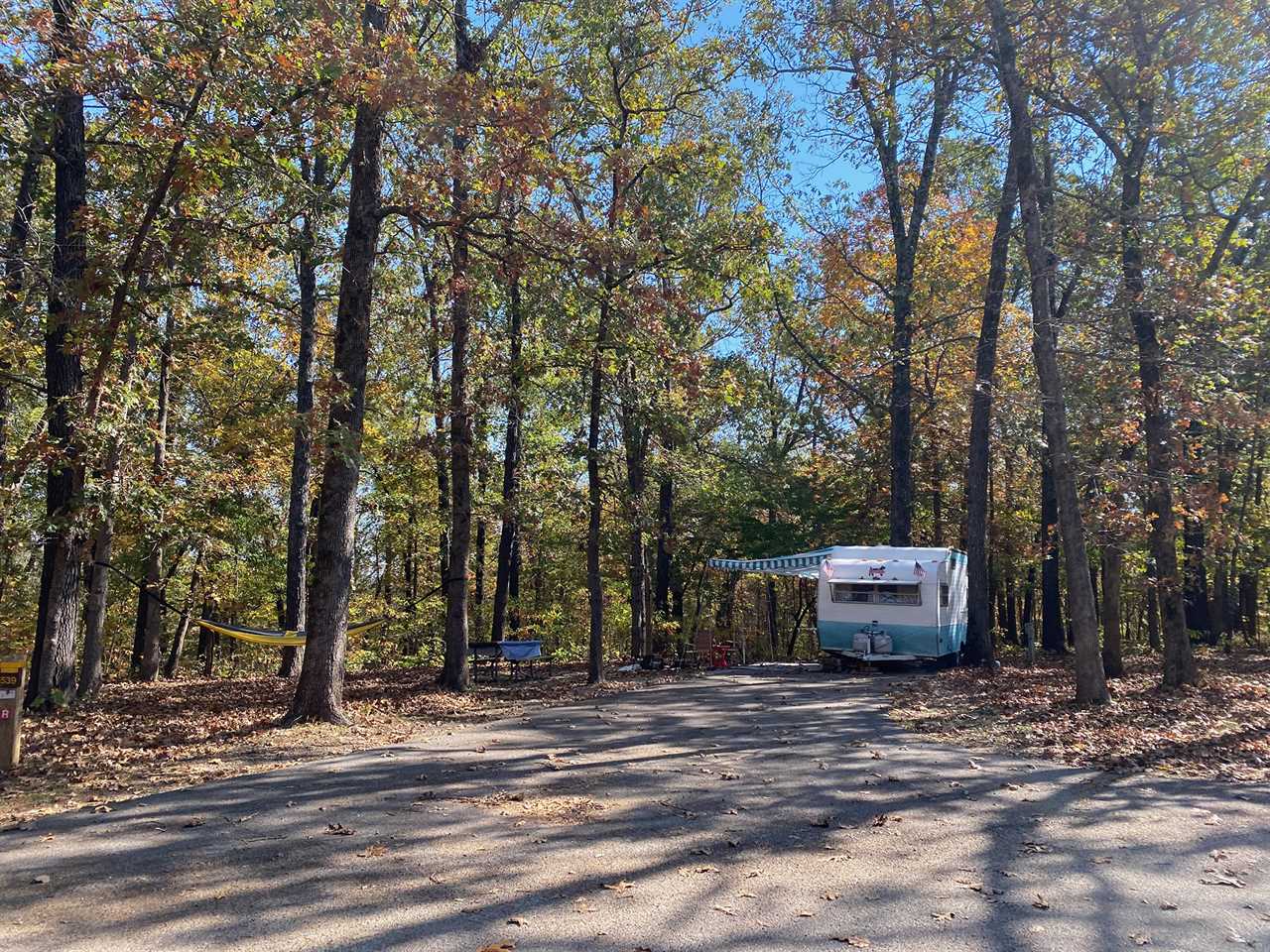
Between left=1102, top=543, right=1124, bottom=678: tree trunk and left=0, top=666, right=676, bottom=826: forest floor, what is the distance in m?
7.24

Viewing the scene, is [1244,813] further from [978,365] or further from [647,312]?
→ [978,365]

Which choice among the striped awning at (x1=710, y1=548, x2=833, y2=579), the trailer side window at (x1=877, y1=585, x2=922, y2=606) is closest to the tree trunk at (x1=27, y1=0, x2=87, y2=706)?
the striped awning at (x1=710, y1=548, x2=833, y2=579)

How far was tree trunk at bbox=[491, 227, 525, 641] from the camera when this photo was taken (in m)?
11.7

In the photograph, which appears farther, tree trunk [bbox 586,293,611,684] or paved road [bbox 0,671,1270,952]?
tree trunk [bbox 586,293,611,684]

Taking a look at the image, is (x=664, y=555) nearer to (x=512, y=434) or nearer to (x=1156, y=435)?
(x=512, y=434)

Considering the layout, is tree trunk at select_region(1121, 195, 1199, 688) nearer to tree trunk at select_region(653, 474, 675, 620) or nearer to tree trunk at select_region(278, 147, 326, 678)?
tree trunk at select_region(653, 474, 675, 620)

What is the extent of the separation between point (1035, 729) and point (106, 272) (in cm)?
1062

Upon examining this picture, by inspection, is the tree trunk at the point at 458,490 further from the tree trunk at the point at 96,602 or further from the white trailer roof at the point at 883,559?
the white trailer roof at the point at 883,559

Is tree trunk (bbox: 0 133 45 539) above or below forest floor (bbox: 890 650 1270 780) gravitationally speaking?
above

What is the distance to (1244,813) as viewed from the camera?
561 cm

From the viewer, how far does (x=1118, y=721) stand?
9.03 metres

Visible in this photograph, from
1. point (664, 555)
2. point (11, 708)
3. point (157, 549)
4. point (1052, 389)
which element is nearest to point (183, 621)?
point (157, 549)

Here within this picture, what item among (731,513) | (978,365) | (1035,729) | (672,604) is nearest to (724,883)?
(1035,729)

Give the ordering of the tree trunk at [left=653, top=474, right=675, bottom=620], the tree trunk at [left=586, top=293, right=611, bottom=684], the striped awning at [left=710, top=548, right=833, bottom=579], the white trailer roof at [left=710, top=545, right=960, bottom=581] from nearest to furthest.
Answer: the tree trunk at [left=586, top=293, right=611, bottom=684], the white trailer roof at [left=710, top=545, right=960, bottom=581], the striped awning at [left=710, top=548, right=833, bottom=579], the tree trunk at [left=653, top=474, right=675, bottom=620]
